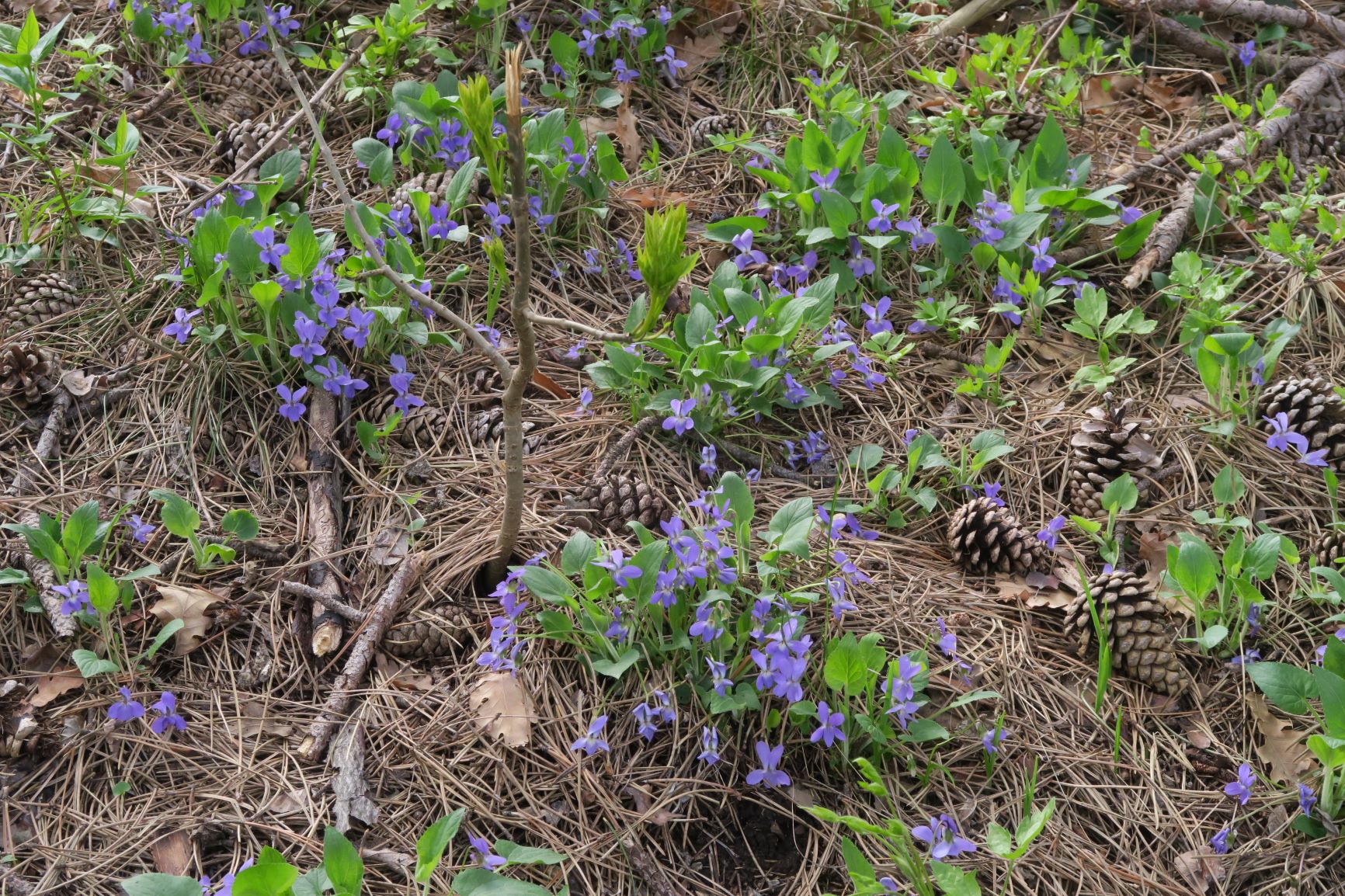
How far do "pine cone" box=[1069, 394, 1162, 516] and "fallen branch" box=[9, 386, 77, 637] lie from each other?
7.06 feet

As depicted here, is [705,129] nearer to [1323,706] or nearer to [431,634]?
[431,634]

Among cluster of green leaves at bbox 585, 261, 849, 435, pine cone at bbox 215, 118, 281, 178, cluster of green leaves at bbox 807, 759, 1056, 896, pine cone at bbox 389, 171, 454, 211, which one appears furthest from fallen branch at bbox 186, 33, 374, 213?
cluster of green leaves at bbox 807, 759, 1056, 896

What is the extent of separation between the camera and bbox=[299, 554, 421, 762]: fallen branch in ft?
6.46

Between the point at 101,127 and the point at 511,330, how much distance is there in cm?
140

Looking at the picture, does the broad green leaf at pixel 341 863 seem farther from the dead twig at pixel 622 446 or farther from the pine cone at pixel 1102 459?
the pine cone at pixel 1102 459

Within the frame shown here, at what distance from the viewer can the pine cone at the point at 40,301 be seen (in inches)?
102

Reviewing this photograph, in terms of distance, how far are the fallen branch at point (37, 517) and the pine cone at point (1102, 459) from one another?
2.15 metres

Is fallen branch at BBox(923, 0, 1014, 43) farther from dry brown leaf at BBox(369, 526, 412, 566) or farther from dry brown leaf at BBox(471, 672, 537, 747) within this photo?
dry brown leaf at BBox(471, 672, 537, 747)

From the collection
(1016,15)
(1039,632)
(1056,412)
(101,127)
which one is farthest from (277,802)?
(1016,15)

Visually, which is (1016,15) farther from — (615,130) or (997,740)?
(997,740)

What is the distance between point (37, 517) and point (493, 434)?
0.98 m

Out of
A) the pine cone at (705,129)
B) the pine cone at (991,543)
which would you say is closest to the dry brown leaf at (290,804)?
the pine cone at (991,543)

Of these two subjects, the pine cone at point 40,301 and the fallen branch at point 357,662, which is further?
the pine cone at point 40,301

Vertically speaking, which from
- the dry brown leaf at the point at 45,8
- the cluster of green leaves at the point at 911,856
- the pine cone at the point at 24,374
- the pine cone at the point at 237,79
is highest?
the dry brown leaf at the point at 45,8
